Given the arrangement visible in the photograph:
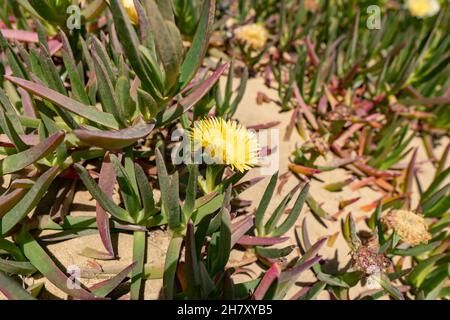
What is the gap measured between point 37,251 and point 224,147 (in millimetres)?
Answer: 520

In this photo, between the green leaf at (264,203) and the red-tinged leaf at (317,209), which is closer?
the green leaf at (264,203)

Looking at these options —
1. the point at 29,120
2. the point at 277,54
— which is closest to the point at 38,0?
the point at 29,120

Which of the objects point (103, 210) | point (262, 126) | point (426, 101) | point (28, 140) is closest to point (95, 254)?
point (103, 210)

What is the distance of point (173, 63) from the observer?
93cm

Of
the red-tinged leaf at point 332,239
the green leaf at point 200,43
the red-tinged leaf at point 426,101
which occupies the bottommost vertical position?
the red-tinged leaf at point 332,239

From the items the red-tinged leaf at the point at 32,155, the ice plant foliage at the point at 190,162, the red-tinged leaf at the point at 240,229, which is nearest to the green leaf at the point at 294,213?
the ice plant foliage at the point at 190,162

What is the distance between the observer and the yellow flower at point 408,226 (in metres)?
1.16

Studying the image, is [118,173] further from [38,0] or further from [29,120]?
[38,0]

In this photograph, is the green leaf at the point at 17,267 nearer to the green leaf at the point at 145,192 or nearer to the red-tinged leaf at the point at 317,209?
the green leaf at the point at 145,192

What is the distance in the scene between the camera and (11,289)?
2.85ft

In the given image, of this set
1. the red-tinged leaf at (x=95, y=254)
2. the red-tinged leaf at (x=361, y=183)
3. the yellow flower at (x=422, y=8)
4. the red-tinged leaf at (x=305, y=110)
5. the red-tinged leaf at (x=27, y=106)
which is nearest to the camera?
the red-tinged leaf at (x=95, y=254)

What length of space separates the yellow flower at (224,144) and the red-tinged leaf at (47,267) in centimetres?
44

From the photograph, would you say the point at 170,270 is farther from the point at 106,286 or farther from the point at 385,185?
the point at 385,185

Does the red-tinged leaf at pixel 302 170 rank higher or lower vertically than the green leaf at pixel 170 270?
higher
